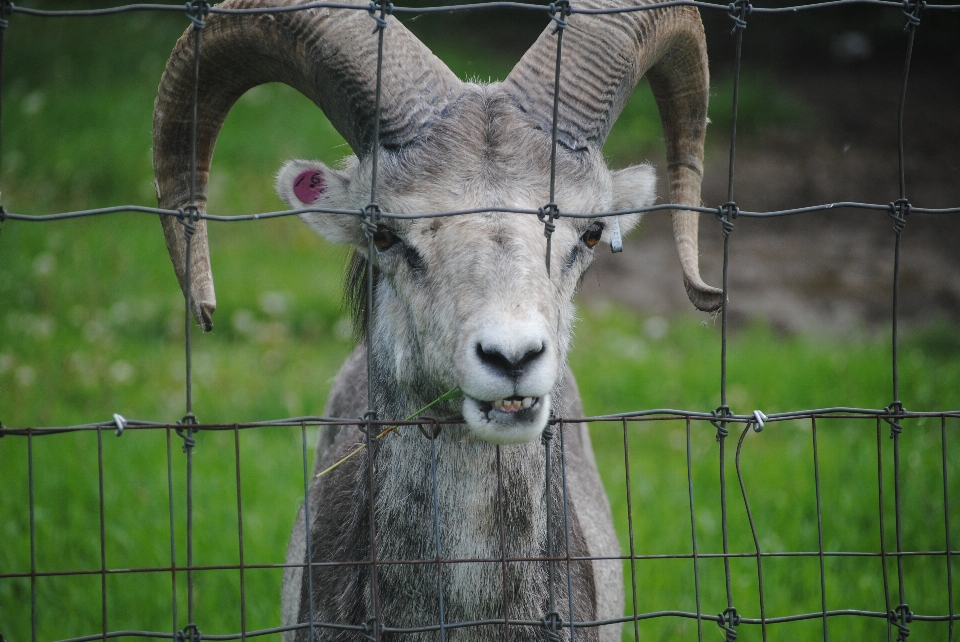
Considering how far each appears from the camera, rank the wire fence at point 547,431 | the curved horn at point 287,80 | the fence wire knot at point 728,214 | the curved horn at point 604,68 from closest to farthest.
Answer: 1. the wire fence at point 547,431
2. the fence wire knot at point 728,214
3. the curved horn at point 287,80
4. the curved horn at point 604,68

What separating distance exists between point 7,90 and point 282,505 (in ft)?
30.7

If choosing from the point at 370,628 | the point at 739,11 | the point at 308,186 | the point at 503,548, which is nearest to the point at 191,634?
the point at 370,628

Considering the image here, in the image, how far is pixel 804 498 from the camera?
19.9 feet

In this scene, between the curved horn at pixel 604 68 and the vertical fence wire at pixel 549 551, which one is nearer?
A: the vertical fence wire at pixel 549 551

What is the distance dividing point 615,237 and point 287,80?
137 cm

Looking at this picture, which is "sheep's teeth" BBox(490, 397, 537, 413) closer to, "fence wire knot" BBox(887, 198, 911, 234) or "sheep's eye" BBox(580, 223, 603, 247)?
"sheep's eye" BBox(580, 223, 603, 247)

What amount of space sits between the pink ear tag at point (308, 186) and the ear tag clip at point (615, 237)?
115 cm

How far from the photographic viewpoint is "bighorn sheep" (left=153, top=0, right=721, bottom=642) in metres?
2.75

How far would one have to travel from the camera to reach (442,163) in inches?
113

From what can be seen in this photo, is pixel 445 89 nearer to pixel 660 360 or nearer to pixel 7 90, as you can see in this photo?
pixel 660 360

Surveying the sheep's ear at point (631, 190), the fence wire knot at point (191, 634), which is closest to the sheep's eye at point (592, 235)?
the sheep's ear at point (631, 190)

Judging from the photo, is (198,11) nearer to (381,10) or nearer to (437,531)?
(381,10)

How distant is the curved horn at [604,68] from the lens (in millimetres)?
2977

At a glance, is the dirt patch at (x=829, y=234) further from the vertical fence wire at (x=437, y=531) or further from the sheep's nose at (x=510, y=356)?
the sheep's nose at (x=510, y=356)
